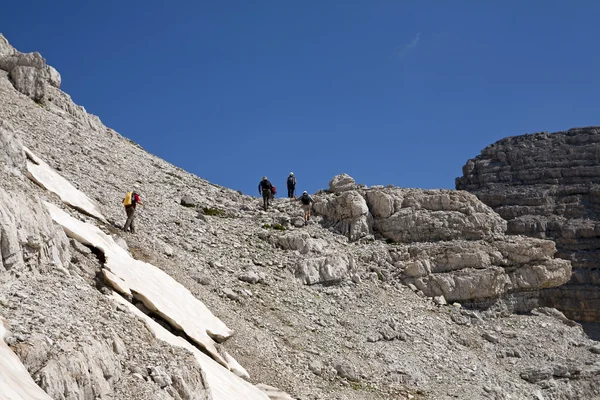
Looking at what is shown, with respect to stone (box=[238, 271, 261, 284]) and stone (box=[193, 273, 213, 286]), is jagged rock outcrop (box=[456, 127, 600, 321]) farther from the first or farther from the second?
stone (box=[193, 273, 213, 286])

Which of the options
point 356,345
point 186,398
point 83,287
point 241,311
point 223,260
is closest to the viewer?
point 186,398

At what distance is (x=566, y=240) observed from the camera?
92.0 metres

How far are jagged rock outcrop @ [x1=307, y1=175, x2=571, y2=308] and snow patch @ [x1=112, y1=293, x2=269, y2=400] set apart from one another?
20.8 m

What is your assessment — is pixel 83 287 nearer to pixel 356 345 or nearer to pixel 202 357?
pixel 202 357

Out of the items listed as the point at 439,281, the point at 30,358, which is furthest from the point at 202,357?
the point at 439,281

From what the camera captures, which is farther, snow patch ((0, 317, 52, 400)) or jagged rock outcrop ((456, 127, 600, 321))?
jagged rock outcrop ((456, 127, 600, 321))

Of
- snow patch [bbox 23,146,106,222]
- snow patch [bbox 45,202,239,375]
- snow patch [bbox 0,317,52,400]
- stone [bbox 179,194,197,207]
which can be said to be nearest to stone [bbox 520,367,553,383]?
snow patch [bbox 45,202,239,375]

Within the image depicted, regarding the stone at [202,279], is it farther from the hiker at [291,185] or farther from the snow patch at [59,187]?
the hiker at [291,185]

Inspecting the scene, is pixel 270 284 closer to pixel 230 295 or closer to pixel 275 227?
pixel 230 295

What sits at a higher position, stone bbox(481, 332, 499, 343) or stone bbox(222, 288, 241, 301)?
stone bbox(481, 332, 499, 343)

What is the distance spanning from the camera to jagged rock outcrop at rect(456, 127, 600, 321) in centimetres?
8481

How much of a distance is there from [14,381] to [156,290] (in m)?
9.10

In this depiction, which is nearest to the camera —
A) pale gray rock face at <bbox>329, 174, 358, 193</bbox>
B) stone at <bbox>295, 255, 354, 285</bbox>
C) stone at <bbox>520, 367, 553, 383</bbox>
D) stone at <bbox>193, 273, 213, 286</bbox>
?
stone at <bbox>193, 273, 213, 286</bbox>

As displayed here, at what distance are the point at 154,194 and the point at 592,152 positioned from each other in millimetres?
102134
